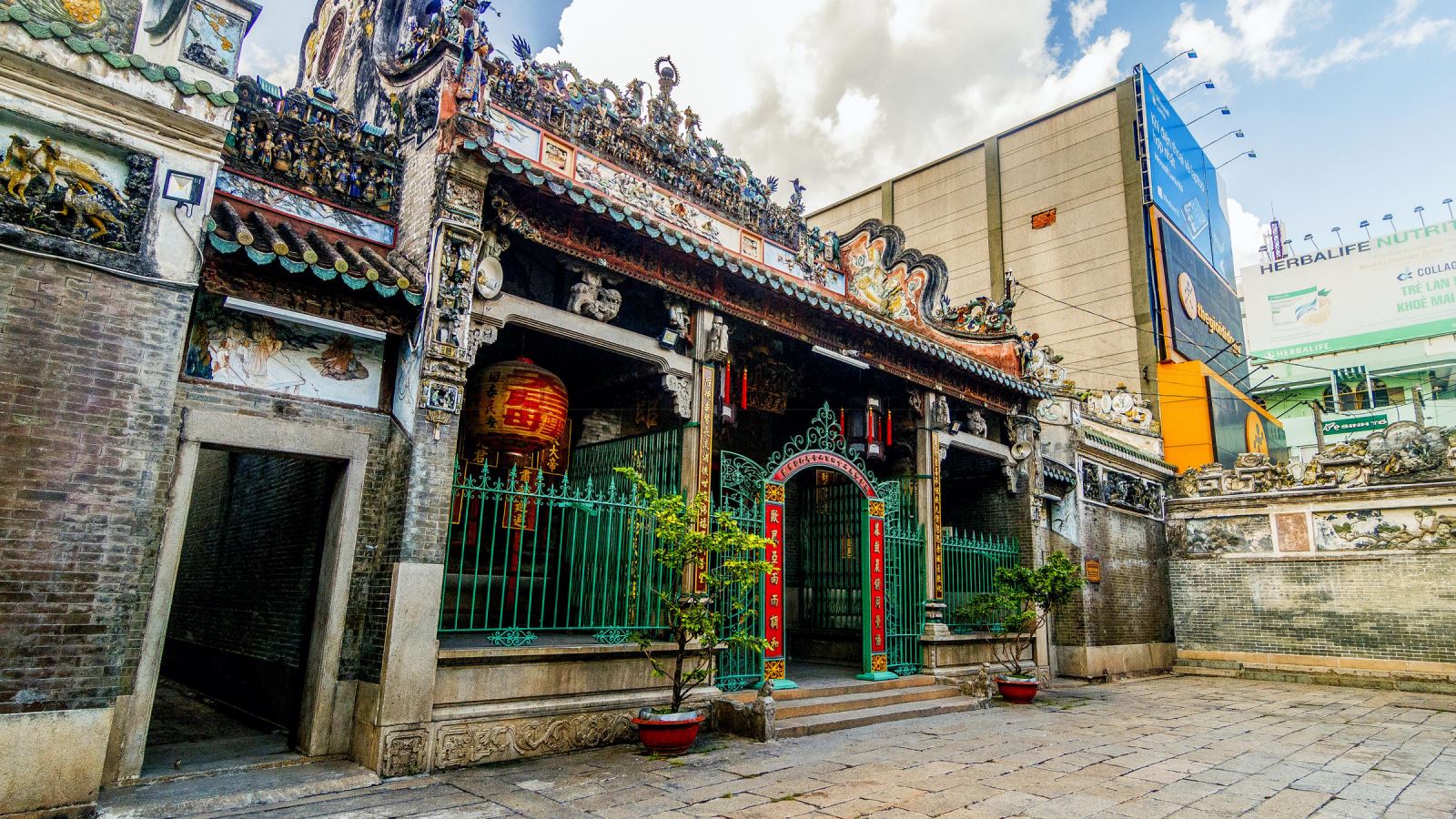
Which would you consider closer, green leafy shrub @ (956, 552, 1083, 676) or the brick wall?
the brick wall

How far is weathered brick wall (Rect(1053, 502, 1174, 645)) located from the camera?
14180 mm

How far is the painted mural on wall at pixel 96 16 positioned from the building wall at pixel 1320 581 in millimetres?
18438

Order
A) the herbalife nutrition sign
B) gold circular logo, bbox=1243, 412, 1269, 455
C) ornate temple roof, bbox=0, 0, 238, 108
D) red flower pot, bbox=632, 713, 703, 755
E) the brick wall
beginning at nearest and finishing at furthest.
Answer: ornate temple roof, bbox=0, 0, 238, 108 < red flower pot, bbox=632, 713, 703, 755 < the brick wall < gold circular logo, bbox=1243, 412, 1269, 455 < the herbalife nutrition sign

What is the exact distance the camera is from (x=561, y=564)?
334 inches

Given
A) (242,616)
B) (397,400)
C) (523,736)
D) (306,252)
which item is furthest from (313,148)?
(523,736)

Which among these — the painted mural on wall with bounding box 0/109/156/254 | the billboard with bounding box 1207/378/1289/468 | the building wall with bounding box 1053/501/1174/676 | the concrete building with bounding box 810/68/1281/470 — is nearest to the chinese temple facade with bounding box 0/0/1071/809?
the painted mural on wall with bounding box 0/109/156/254

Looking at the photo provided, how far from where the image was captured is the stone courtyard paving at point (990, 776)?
5.36 m

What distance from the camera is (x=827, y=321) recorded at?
34.8 feet

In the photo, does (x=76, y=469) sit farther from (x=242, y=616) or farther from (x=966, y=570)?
(x=966, y=570)

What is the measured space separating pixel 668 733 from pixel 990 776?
101 inches

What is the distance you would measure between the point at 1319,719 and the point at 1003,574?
13.2ft

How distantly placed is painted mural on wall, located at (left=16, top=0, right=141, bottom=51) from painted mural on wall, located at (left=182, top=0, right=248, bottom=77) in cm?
33

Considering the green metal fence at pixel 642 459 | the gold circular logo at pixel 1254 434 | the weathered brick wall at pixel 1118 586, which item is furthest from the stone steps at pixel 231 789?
the gold circular logo at pixel 1254 434

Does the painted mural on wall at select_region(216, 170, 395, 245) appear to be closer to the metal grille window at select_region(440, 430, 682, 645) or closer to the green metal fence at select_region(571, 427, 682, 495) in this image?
the metal grille window at select_region(440, 430, 682, 645)
